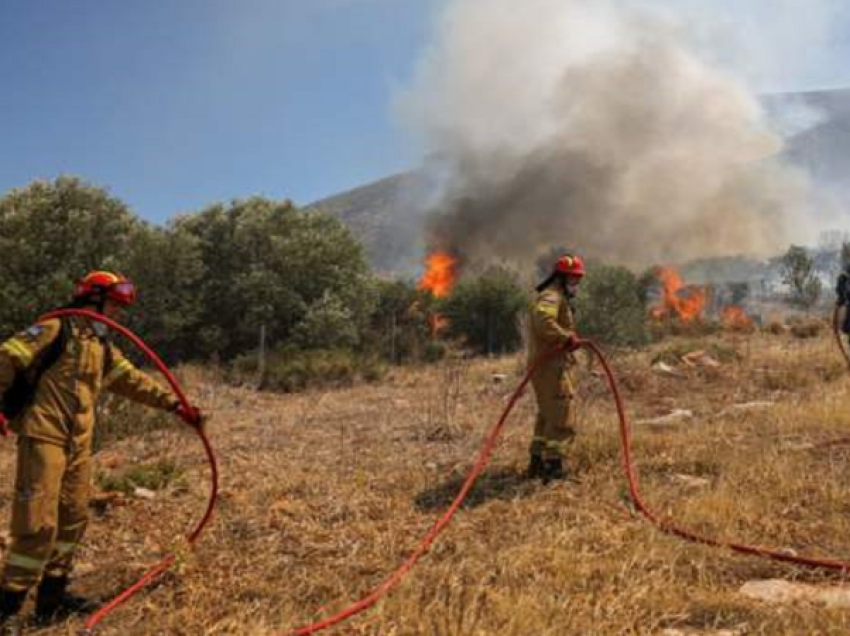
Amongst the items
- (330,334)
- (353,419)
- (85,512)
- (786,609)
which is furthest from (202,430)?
(330,334)

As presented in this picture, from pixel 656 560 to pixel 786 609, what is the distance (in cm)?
73

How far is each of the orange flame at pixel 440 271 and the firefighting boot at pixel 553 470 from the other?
1057 inches

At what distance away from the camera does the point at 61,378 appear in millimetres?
3791

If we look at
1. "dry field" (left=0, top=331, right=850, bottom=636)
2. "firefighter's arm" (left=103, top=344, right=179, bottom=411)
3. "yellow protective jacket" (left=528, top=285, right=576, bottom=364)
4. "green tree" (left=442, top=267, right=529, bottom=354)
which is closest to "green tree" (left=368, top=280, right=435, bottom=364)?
"green tree" (left=442, top=267, right=529, bottom=354)

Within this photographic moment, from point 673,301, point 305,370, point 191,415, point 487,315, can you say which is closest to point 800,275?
point 673,301

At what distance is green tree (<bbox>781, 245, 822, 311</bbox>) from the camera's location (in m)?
30.6

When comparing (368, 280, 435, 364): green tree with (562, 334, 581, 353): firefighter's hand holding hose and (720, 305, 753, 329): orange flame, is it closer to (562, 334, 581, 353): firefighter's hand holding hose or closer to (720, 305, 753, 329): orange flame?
(720, 305, 753, 329): orange flame

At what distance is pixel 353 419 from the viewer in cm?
962

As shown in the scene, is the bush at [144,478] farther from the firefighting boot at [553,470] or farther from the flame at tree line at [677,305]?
the flame at tree line at [677,305]

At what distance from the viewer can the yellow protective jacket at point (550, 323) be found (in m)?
5.65

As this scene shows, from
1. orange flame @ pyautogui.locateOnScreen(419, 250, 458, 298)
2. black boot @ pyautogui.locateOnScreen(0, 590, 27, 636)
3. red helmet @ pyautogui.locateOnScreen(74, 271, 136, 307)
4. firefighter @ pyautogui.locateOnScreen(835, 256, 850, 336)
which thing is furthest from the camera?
orange flame @ pyautogui.locateOnScreen(419, 250, 458, 298)

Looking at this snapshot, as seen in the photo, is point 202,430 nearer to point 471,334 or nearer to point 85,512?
point 85,512

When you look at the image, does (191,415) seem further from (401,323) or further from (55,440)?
(401,323)

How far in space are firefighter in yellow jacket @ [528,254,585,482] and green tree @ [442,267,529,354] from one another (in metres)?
17.4
